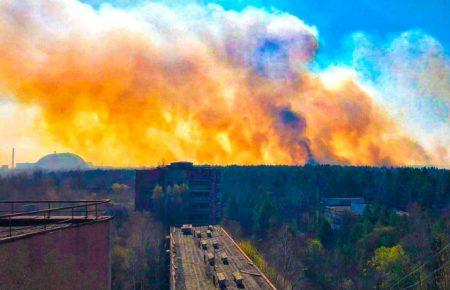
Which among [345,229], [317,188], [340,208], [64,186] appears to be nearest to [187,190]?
[345,229]

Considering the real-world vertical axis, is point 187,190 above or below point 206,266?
above

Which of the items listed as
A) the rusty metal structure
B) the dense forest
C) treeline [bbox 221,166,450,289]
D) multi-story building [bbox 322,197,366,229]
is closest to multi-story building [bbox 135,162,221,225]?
the dense forest

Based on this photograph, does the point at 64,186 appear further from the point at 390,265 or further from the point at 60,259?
the point at 60,259

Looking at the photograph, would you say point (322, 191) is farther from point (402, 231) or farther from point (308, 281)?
point (308, 281)

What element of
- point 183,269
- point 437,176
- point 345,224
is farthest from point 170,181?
point 437,176

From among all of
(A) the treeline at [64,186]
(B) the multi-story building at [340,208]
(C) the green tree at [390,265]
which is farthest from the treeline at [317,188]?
(A) the treeline at [64,186]
